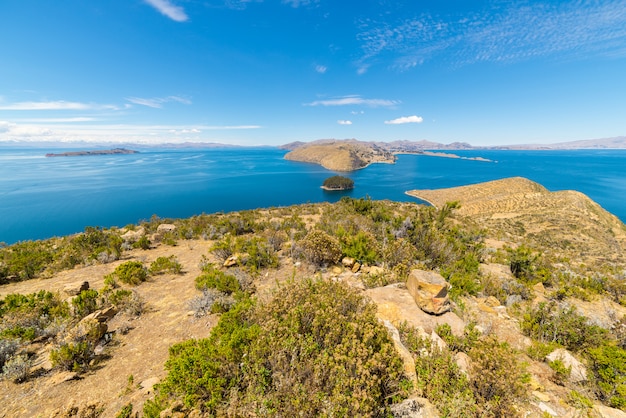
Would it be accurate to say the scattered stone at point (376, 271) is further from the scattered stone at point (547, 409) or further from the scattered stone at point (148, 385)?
the scattered stone at point (148, 385)

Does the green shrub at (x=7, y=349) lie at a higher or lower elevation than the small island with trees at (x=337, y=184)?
higher

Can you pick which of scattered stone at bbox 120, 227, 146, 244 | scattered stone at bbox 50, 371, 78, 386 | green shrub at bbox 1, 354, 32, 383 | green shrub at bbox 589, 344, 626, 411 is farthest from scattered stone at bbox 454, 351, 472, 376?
scattered stone at bbox 120, 227, 146, 244

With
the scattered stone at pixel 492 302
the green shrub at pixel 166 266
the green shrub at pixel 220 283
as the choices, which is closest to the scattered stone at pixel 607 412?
the scattered stone at pixel 492 302

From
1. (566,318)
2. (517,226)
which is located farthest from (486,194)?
(566,318)

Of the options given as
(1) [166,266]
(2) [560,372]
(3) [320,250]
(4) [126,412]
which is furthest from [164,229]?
(2) [560,372]

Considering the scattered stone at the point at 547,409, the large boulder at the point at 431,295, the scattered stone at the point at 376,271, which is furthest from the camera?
the scattered stone at the point at 376,271

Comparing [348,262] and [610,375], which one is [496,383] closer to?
[610,375]
